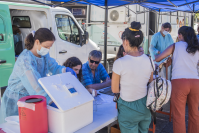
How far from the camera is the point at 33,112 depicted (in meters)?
1.38

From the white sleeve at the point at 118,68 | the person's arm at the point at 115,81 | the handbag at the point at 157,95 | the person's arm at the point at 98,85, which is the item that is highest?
the white sleeve at the point at 118,68

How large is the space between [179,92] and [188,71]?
27cm

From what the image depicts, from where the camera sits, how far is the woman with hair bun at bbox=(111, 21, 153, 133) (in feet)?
5.61

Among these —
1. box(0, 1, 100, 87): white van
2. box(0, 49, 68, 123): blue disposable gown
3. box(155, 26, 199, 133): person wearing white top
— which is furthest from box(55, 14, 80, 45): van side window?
box(155, 26, 199, 133): person wearing white top

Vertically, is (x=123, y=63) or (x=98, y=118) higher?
(x=123, y=63)

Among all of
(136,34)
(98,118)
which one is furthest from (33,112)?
(136,34)

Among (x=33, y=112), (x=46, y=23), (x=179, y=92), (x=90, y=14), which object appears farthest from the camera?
(x=90, y=14)

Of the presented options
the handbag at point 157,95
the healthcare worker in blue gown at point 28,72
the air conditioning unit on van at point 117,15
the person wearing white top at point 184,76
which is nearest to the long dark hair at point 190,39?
the person wearing white top at point 184,76

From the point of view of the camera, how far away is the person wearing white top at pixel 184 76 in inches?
92.1

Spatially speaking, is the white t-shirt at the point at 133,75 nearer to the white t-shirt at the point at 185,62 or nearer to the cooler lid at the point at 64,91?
the cooler lid at the point at 64,91

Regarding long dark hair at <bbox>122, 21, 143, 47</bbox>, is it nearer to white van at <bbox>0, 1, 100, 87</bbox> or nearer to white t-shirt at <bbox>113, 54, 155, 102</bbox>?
white t-shirt at <bbox>113, 54, 155, 102</bbox>

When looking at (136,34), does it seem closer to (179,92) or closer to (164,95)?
(164,95)

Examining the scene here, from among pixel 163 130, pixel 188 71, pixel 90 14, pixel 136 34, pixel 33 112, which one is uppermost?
pixel 90 14

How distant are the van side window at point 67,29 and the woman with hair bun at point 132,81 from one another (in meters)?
3.49
